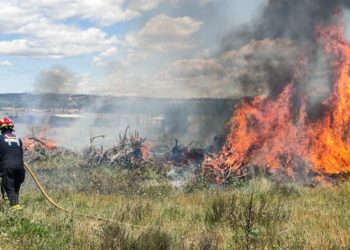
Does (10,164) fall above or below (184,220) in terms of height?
above

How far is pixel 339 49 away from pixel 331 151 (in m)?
4.36

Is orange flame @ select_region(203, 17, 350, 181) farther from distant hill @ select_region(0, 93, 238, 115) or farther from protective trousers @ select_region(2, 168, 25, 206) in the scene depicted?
distant hill @ select_region(0, 93, 238, 115)

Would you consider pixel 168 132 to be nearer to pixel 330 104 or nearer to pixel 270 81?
pixel 270 81

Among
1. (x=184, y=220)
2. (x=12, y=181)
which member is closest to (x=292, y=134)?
(x=184, y=220)

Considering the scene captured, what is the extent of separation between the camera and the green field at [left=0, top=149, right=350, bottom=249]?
575cm

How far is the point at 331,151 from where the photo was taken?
15688 millimetres

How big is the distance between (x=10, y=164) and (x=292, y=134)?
1117 cm

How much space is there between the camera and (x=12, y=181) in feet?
28.0

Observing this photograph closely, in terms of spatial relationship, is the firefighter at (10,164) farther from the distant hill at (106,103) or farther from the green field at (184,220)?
the distant hill at (106,103)

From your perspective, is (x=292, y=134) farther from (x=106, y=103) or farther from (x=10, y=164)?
(x=106, y=103)

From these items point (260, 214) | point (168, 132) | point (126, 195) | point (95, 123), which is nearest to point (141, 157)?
point (126, 195)

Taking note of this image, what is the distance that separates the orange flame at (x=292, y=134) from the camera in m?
14.9

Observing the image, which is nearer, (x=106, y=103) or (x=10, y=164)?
(x=10, y=164)

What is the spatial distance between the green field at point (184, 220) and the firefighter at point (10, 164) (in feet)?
1.20
